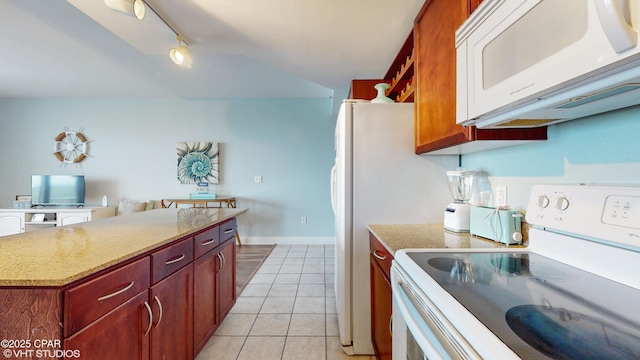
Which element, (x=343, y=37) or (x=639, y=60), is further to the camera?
(x=343, y=37)

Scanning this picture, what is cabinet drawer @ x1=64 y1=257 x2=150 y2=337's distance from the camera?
0.77 metres

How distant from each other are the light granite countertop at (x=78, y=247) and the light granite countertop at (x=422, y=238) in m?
1.02

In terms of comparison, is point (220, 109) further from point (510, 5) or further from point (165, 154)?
point (510, 5)

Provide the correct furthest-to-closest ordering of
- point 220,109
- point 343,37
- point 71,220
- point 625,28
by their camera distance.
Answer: point 220,109 < point 71,220 < point 343,37 < point 625,28

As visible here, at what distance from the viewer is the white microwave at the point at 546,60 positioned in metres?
0.48

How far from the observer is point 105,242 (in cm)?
114

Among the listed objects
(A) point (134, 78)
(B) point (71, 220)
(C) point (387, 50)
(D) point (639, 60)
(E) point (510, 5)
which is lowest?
(B) point (71, 220)

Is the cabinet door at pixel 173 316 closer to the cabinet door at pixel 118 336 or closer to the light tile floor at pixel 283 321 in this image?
the cabinet door at pixel 118 336

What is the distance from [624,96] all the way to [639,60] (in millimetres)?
289

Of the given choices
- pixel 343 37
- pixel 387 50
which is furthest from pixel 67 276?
pixel 387 50

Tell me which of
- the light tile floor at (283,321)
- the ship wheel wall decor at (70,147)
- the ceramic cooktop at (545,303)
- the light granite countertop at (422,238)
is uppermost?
the ship wheel wall decor at (70,147)

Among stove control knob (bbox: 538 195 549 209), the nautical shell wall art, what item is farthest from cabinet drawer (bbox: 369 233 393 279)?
the nautical shell wall art

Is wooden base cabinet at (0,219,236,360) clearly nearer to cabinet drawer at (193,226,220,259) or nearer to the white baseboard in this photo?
cabinet drawer at (193,226,220,259)

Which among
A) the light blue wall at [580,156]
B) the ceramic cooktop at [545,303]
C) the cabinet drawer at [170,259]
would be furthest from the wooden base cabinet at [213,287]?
the light blue wall at [580,156]
